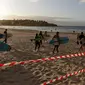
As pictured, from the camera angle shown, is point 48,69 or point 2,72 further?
point 48,69

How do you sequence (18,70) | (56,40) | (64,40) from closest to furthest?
1. (18,70)
2. (56,40)
3. (64,40)

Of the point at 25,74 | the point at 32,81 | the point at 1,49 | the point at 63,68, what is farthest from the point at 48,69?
the point at 1,49

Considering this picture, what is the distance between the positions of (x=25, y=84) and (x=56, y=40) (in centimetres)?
731

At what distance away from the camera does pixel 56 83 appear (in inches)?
302

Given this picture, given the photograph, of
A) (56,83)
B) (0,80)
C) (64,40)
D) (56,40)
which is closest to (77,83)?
(56,83)

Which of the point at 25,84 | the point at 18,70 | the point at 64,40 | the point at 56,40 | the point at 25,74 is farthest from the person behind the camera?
the point at 64,40

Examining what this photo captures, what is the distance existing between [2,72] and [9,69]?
0.58 metres

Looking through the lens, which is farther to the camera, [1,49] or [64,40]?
[64,40]

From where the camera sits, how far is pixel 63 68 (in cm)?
1034

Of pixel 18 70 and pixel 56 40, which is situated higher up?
pixel 56 40

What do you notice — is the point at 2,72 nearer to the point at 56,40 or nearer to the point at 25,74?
the point at 25,74

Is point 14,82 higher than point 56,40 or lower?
lower

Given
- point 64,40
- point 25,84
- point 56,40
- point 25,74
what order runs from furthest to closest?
point 64,40 → point 56,40 → point 25,74 → point 25,84

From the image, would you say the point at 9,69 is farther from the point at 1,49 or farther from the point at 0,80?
the point at 1,49
